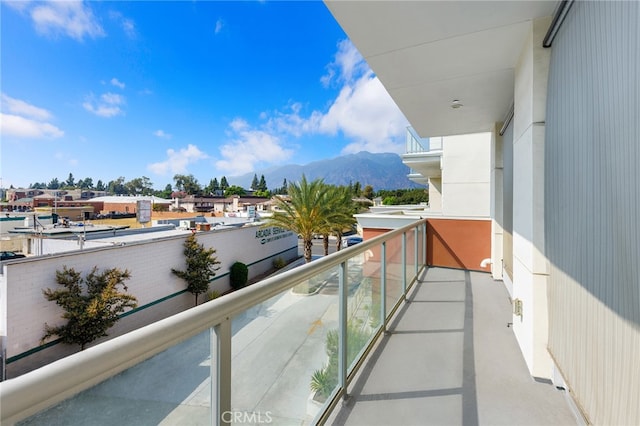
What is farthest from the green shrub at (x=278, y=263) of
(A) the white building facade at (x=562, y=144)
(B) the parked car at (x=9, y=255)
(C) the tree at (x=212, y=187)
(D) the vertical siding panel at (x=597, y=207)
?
(C) the tree at (x=212, y=187)

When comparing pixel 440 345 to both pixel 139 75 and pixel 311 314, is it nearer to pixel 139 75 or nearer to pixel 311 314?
pixel 311 314

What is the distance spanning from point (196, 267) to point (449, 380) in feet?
41.1

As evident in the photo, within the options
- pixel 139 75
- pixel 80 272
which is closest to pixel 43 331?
pixel 80 272

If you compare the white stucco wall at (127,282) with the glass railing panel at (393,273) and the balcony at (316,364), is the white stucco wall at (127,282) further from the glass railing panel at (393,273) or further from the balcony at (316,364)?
the balcony at (316,364)

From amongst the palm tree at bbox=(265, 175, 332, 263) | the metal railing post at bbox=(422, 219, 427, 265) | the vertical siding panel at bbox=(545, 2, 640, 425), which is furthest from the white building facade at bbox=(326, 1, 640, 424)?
the palm tree at bbox=(265, 175, 332, 263)

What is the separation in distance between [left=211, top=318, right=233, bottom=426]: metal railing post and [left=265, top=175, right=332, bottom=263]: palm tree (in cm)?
1251

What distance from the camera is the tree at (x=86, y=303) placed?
8609mm

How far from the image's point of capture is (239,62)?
61906 mm

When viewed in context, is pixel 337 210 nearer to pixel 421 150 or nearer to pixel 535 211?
pixel 421 150

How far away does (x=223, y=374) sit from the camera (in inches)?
39.3

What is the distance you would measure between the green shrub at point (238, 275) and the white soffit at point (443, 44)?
13.9 metres

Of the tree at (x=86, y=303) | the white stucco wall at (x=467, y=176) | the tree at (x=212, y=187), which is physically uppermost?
the tree at (x=212, y=187)

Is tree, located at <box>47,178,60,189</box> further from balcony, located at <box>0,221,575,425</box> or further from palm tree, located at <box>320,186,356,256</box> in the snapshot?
balcony, located at <box>0,221,575,425</box>

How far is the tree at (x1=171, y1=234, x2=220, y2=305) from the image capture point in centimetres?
1277
